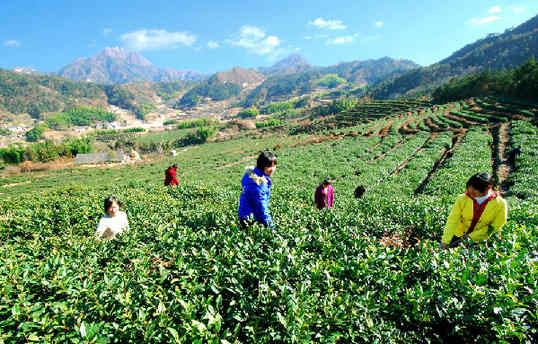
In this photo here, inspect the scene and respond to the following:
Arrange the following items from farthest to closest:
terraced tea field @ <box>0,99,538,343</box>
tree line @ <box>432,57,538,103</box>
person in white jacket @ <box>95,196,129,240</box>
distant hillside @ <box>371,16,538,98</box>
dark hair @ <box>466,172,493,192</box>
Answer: distant hillside @ <box>371,16,538,98</box>, tree line @ <box>432,57,538,103</box>, person in white jacket @ <box>95,196,129,240</box>, dark hair @ <box>466,172,493,192</box>, terraced tea field @ <box>0,99,538,343</box>

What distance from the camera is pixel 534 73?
44.9 meters

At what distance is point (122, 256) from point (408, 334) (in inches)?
173

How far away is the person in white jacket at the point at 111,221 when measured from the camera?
17.8 feet

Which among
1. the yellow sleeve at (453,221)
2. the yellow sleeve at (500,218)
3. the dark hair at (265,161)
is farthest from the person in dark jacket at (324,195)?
the yellow sleeve at (500,218)

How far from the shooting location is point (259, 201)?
4277mm

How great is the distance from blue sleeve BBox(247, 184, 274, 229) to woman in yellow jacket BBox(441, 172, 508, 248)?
3.42 m

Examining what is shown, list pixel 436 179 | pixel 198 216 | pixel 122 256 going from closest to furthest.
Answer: pixel 122 256 → pixel 198 216 → pixel 436 179

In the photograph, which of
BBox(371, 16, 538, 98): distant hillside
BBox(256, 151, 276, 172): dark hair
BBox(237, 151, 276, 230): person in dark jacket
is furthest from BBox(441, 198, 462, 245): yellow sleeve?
BBox(371, 16, 538, 98): distant hillside

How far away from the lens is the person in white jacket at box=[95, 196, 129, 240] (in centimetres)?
542

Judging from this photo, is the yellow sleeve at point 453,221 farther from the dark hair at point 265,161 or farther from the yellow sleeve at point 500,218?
the dark hair at point 265,161

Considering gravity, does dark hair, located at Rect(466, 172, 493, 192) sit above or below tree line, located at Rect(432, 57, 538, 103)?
below

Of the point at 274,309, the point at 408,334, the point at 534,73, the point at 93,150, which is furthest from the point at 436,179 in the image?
the point at 93,150

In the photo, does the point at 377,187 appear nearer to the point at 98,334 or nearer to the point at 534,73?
the point at 98,334

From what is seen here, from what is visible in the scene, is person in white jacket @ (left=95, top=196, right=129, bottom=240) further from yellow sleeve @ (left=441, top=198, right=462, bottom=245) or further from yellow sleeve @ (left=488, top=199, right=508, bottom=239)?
yellow sleeve @ (left=488, top=199, right=508, bottom=239)
